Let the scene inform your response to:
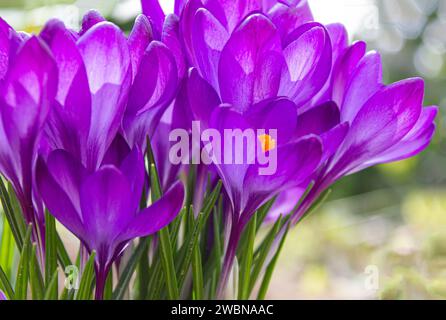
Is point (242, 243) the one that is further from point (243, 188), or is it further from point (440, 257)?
point (440, 257)

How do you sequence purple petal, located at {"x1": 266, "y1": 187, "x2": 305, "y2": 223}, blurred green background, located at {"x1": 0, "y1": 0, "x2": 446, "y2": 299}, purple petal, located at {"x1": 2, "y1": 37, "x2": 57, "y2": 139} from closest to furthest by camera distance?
purple petal, located at {"x1": 2, "y1": 37, "x2": 57, "y2": 139} → purple petal, located at {"x1": 266, "y1": 187, "x2": 305, "y2": 223} → blurred green background, located at {"x1": 0, "y1": 0, "x2": 446, "y2": 299}

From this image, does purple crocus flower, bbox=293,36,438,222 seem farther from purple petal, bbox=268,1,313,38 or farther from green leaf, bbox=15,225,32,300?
green leaf, bbox=15,225,32,300

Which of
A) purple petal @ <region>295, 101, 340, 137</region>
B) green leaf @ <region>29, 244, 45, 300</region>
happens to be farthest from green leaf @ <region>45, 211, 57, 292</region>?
purple petal @ <region>295, 101, 340, 137</region>

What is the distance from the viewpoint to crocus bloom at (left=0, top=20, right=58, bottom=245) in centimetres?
20

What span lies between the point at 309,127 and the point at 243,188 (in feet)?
0.12

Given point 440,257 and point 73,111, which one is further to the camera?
point 440,257

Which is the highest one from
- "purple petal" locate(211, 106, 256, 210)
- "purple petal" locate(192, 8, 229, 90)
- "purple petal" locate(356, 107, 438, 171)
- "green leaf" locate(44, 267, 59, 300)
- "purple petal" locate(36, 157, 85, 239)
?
"purple petal" locate(192, 8, 229, 90)

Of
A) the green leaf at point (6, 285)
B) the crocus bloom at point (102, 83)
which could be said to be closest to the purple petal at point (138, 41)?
the crocus bloom at point (102, 83)

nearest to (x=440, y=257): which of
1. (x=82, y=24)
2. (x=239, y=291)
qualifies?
(x=239, y=291)

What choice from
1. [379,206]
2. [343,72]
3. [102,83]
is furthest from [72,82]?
[379,206]

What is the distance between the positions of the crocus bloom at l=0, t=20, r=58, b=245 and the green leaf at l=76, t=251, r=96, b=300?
0.03 metres

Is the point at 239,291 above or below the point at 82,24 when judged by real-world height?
below

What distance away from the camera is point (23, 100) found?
0.68 feet

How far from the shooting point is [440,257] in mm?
484
